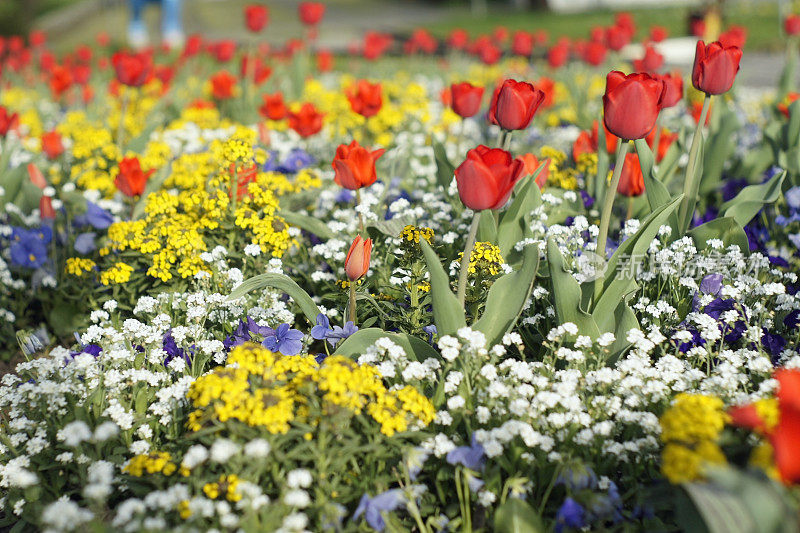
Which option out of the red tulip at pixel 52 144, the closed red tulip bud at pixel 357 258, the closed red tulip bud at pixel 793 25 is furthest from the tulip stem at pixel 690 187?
the red tulip at pixel 52 144

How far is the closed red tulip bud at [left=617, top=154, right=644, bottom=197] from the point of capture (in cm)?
316

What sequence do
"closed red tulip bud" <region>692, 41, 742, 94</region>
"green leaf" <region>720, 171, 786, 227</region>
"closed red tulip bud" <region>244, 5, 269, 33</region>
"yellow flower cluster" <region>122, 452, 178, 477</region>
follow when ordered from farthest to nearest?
"closed red tulip bud" <region>244, 5, 269, 33</region>, "green leaf" <region>720, 171, 786, 227</region>, "closed red tulip bud" <region>692, 41, 742, 94</region>, "yellow flower cluster" <region>122, 452, 178, 477</region>

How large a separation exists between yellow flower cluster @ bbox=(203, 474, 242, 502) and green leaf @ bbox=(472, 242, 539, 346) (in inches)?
37.0

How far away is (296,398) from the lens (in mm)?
1971

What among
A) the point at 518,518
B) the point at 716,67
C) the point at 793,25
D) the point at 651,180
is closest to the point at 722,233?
the point at 651,180

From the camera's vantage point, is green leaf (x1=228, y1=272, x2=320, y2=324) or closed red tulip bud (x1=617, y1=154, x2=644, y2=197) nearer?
green leaf (x1=228, y1=272, x2=320, y2=324)

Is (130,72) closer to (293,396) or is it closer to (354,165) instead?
(354,165)

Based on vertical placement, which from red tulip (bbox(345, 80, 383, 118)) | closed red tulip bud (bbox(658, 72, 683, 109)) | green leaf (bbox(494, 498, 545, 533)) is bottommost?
green leaf (bbox(494, 498, 545, 533))

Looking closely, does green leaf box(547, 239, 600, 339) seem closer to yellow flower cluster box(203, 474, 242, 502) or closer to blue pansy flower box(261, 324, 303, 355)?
blue pansy flower box(261, 324, 303, 355)

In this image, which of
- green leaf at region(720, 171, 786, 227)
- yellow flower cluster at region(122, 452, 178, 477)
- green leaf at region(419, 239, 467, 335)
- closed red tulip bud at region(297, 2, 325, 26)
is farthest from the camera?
closed red tulip bud at region(297, 2, 325, 26)

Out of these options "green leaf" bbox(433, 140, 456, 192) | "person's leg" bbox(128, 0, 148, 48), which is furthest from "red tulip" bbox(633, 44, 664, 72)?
"person's leg" bbox(128, 0, 148, 48)

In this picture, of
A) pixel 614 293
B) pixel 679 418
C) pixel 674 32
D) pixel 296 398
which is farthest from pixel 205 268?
pixel 674 32

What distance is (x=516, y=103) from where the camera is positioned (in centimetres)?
262

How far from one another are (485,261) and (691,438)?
1.10m
